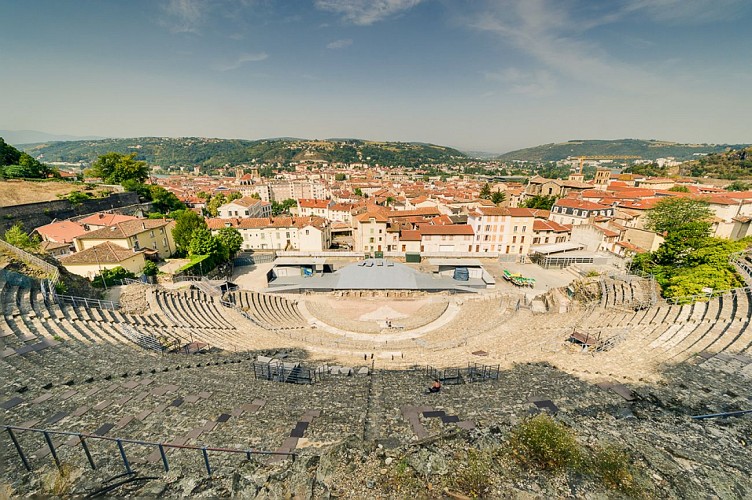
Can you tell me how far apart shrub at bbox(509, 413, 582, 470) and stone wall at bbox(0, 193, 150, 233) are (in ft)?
191

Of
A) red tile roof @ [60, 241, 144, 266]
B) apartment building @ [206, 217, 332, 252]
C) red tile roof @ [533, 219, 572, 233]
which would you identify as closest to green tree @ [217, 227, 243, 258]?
apartment building @ [206, 217, 332, 252]

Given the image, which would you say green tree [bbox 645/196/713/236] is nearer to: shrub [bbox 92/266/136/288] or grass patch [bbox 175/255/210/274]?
grass patch [bbox 175/255/210/274]

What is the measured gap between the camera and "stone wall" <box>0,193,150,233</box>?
38531 millimetres

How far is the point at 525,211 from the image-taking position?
5038 cm

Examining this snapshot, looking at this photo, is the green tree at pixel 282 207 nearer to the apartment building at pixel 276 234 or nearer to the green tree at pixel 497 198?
the apartment building at pixel 276 234

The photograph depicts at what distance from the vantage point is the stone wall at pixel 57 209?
Answer: 3853 cm

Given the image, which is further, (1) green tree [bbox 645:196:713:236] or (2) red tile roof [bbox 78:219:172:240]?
(1) green tree [bbox 645:196:713:236]

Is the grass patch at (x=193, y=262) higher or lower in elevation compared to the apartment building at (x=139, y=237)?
lower

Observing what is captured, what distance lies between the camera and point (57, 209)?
45.1m

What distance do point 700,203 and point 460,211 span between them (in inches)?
1523

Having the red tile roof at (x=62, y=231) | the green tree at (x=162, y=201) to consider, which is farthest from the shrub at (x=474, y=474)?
the green tree at (x=162, y=201)

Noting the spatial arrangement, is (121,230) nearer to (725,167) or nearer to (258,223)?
(258,223)

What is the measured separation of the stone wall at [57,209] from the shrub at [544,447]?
58325 millimetres

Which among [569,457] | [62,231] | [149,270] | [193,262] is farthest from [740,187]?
[62,231]
